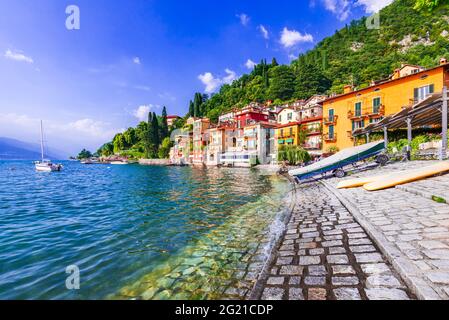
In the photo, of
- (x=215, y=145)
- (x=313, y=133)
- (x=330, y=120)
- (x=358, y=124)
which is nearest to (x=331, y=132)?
(x=330, y=120)

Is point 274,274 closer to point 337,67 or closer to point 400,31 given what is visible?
point 337,67

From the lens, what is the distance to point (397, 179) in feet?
27.9

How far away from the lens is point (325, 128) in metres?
34.7

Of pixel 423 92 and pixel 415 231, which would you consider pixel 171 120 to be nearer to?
pixel 423 92

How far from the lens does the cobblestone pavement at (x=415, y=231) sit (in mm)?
2525

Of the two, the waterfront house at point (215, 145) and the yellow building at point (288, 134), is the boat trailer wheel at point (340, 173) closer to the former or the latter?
the yellow building at point (288, 134)

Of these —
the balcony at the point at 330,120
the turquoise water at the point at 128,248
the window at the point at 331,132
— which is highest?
the balcony at the point at 330,120

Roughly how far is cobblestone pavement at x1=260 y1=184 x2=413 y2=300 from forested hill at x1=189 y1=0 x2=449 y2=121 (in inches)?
2339

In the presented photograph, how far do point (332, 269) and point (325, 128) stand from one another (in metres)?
35.9

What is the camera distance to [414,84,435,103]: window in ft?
74.6

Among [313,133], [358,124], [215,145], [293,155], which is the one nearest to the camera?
[358,124]

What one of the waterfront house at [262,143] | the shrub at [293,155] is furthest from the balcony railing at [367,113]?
the waterfront house at [262,143]
